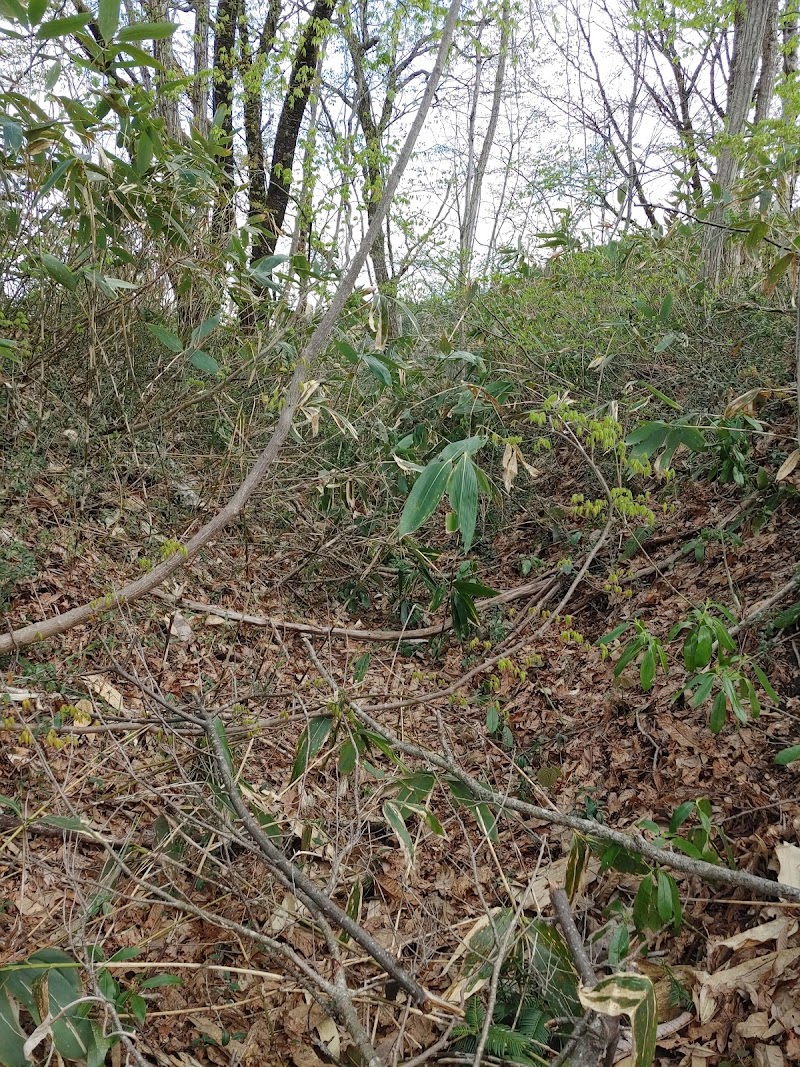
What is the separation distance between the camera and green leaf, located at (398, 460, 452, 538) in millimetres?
1468

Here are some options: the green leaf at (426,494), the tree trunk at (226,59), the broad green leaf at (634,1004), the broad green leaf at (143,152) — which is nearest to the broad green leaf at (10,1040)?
the broad green leaf at (634,1004)

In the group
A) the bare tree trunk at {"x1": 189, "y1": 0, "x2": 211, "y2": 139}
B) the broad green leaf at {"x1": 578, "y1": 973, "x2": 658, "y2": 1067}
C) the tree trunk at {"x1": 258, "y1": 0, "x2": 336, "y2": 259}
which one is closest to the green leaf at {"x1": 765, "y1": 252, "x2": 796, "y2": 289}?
the broad green leaf at {"x1": 578, "y1": 973, "x2": 658, "y2": 1067}

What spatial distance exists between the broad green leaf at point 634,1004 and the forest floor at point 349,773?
0.37 m

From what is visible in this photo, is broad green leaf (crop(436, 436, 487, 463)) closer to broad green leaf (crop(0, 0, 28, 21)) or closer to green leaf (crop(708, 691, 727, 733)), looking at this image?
green leaf (crop(708, 691, 727, 733))

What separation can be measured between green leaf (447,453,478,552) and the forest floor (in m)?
0.66

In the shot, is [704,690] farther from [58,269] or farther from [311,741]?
[58,269]

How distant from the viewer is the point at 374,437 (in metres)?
3.85

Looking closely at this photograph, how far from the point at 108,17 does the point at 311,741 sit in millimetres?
1892

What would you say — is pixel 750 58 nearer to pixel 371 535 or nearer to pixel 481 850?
pixel 371 535

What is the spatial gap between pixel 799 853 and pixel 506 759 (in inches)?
43.8

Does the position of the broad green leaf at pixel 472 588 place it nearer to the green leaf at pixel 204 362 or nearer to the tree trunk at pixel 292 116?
the green leaf at pixel 204 362

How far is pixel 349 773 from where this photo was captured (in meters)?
1.75

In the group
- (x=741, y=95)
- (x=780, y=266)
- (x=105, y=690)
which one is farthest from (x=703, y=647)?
(x=741, y=95)

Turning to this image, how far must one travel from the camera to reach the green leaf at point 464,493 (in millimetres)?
1450
